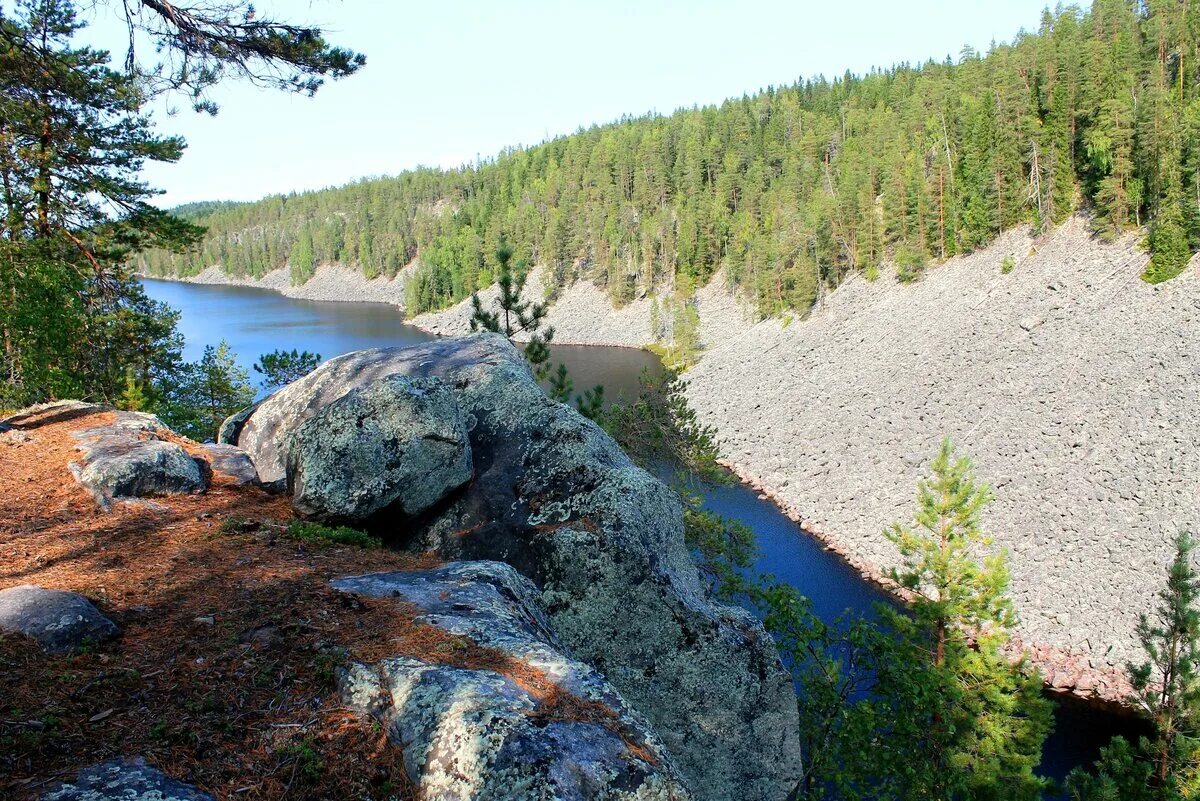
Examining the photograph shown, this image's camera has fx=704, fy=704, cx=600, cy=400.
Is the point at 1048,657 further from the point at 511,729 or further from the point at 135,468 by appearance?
the point at 135,468

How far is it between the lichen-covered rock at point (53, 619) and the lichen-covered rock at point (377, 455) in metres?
2.89

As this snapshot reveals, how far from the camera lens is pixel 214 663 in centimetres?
498

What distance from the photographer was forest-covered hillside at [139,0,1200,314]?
179ft

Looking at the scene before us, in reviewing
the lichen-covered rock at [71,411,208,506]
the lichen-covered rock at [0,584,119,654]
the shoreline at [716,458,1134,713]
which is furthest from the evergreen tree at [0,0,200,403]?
the shoreline at [716,458,1134,713]

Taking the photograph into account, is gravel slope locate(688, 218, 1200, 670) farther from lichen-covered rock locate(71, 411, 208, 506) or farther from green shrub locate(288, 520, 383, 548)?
lichen-covered rock locate(71, 411, 208, 506)

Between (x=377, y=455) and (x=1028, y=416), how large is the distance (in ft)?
139

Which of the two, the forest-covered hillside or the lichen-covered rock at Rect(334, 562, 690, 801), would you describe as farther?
the forest-covered hillside

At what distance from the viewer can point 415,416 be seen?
8.66m

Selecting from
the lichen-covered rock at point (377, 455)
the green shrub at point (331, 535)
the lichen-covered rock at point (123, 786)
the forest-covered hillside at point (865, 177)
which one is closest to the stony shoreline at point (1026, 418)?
the forest-covered hillside at point (865, 177)

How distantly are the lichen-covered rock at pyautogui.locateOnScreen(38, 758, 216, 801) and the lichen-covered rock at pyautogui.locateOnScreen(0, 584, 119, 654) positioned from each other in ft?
5.33

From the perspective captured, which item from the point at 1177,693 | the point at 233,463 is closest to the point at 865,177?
the point at 1177,693

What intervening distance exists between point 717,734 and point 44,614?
252 inches

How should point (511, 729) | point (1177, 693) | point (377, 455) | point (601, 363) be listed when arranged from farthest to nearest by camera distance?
1. point (601, 363)
2. point (1177, 693)
3. point (377, 455)
4. point (511, 729)

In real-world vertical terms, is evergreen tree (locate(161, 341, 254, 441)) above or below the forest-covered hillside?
below
